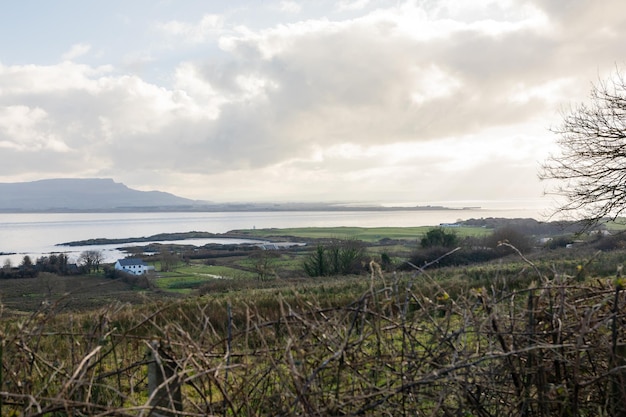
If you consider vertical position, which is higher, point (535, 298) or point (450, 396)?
point (535, 298)

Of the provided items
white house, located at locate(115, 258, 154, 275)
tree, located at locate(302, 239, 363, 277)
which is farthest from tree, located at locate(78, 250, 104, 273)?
tree, located at locate(302, 239, 363, 277)

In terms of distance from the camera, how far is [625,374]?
2.51 metres

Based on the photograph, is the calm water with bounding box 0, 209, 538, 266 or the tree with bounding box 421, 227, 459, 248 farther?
the calm water with bounding box 0, 209, 538, 266

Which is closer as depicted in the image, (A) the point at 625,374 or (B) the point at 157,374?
(B) the point at 157,374

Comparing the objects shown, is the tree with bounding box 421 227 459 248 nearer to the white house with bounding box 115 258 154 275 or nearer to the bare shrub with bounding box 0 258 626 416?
the white house with bounding box 115 258 154 275

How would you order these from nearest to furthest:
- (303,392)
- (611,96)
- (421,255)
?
1. (303,392)
2. (611,96)
3. (421,255)

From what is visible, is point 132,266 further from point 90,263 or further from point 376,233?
point 376,233

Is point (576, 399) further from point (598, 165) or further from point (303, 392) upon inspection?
point (598, 165)

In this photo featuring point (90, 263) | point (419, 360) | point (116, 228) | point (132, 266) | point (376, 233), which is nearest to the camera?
point (419, 360)

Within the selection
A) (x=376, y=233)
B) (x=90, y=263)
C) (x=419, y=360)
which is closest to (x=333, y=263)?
(x=90, y=263)

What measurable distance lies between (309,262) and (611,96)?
76.2ft

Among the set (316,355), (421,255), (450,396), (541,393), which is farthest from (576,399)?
(421,255)

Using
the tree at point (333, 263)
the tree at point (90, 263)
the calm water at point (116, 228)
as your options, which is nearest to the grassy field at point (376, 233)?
the calm water at point (116, 228)

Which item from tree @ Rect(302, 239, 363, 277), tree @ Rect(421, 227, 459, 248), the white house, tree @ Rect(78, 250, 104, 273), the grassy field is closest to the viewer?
tree @ Rect(302, 239, 363, 277)
